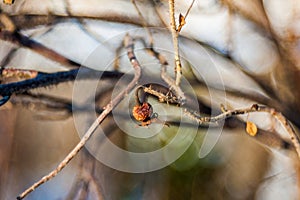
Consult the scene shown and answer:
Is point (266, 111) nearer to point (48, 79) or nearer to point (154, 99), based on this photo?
point (154, 99)

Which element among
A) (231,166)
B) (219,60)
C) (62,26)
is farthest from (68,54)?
(231,166)

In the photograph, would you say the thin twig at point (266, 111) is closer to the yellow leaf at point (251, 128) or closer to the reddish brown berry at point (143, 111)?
the reddish brown berry at point (143, 111)

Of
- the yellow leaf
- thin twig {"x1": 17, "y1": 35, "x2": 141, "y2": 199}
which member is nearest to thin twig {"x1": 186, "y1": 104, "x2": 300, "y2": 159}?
thin twig {"x1": 17, "y1": 35, "x2": 141, "y2": 199}

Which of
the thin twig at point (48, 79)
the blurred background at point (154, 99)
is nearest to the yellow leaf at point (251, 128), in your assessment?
the blurred background at point (154, 99)

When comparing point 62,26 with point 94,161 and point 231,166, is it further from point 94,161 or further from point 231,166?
point 231,166

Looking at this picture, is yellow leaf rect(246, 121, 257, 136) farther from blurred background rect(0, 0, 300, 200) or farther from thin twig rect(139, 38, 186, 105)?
thin twig rect(139, 38, 186, 105)

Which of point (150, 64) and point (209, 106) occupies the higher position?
point (150, 64)
